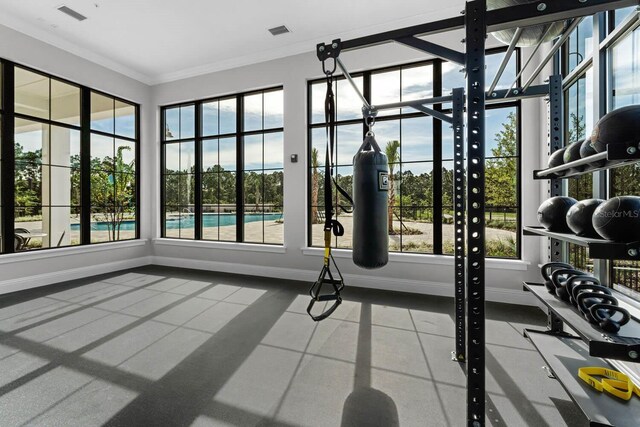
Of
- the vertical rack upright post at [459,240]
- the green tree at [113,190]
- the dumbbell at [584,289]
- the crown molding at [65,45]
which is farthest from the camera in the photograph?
the green tree at [113,190]

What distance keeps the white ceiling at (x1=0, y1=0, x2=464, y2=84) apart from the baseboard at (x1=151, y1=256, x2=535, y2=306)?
3345mm

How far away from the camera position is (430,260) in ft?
13.0

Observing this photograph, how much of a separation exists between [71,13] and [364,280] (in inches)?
202

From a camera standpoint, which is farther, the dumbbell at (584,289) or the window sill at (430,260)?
the window sill at (430,260)

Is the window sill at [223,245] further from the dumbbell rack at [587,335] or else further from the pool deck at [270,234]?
the dumbbell rack at [587,335]

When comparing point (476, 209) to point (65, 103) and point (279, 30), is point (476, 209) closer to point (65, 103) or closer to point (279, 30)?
point (279, 30)

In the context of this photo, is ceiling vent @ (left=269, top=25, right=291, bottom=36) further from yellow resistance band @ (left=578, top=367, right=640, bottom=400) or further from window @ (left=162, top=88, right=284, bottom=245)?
yellow resistance band @ (left=578, top=367, right=640, bottom=400)

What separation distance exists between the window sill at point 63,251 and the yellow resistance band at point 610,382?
5924mm

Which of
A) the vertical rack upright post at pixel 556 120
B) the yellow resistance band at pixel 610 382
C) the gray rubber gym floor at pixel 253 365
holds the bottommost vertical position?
the gray rubber gym floor at pixel 253 365

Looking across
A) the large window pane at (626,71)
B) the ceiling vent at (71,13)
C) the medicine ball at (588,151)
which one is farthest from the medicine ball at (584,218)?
the ceiling vent at (71,13)

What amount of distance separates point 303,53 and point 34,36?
3.69m

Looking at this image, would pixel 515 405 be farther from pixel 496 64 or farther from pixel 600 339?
pixel 496 64

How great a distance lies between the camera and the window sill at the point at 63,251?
4.00 m

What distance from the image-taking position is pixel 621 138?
1185 millimetres
